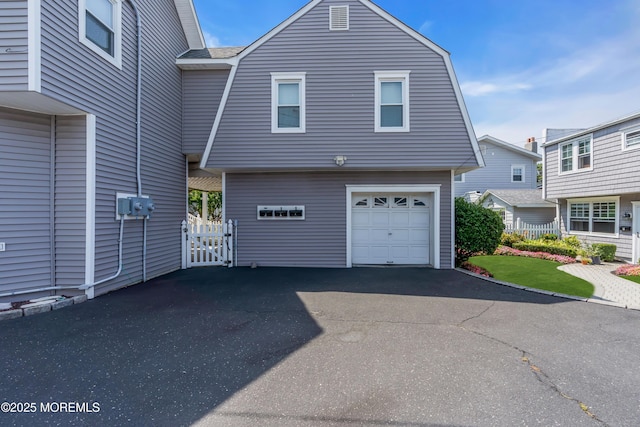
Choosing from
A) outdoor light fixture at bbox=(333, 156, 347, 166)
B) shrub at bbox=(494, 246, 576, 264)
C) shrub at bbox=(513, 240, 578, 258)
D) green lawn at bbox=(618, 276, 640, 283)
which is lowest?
green lawn at bbox=(618, 276, 640, 283)

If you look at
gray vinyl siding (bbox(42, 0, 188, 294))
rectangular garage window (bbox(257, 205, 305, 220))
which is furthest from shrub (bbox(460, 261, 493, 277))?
gray vinyl siding (bbox(42, 0, 188, 294))

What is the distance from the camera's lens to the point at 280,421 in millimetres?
2389

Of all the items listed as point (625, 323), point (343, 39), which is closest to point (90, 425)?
point (625, 323)

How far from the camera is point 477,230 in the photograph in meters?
8.42

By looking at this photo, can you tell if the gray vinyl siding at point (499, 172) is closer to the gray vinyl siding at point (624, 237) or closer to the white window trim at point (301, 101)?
the gray vinyl siding at point (624, 237)

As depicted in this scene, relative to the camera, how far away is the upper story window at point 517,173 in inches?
800

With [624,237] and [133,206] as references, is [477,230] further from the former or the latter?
[133,206]

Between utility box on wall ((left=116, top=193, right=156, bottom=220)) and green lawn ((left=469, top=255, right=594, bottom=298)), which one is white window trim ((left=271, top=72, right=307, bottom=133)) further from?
green lawn ((left=469, top=255, right=594, bottom=298))

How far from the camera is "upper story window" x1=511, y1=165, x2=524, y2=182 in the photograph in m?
20.3

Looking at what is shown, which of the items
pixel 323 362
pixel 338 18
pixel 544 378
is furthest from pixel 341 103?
pixel 544 378

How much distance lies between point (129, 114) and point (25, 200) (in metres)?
2.72

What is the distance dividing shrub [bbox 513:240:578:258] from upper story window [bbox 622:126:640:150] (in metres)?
4.16

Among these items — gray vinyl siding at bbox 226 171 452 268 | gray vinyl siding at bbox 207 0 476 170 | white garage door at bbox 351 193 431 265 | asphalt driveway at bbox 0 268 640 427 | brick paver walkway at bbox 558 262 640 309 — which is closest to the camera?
asphalt driveway at bbox 0 268 640 427

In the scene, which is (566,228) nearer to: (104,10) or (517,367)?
(517,367)
